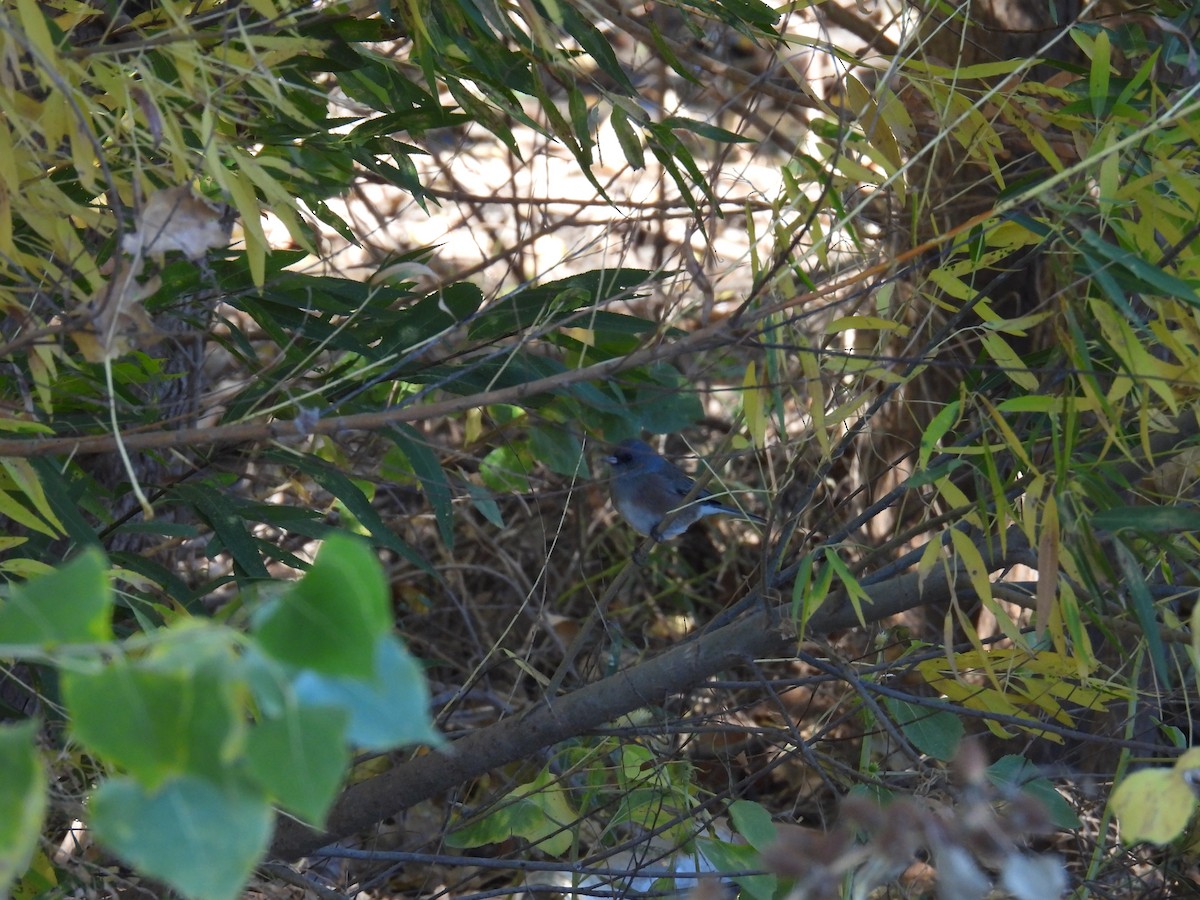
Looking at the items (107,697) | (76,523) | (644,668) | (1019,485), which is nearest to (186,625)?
(107,697)

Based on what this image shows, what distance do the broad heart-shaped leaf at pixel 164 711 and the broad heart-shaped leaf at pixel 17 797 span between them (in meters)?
0.04

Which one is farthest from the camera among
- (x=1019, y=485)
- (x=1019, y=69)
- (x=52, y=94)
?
(x=1019, y=485)

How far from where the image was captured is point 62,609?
2.51 feet

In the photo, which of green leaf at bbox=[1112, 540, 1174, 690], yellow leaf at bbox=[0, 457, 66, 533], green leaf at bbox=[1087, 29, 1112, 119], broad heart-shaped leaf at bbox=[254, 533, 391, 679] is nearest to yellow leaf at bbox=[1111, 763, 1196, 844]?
green leaf at bbox=[1112, 540, 1174, 690]

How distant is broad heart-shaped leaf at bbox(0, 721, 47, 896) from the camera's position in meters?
0.71

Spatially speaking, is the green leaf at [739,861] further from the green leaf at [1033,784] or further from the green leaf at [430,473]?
the green leaf at [430,473]

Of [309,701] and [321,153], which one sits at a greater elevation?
[321,153]

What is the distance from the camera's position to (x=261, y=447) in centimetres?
221

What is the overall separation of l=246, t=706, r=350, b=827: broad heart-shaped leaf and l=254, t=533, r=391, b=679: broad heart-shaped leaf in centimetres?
3

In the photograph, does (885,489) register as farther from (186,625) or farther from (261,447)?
(186,625)

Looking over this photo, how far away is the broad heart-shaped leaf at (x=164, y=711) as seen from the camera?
0.73 m

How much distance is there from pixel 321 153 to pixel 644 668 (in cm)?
112

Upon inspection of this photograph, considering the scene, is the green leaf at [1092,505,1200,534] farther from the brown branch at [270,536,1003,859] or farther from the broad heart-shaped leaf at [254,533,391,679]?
the broad heart-shaped leaf at [254,533,391,679]

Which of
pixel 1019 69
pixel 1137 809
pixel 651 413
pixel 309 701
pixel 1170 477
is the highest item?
pixel 1019 69
